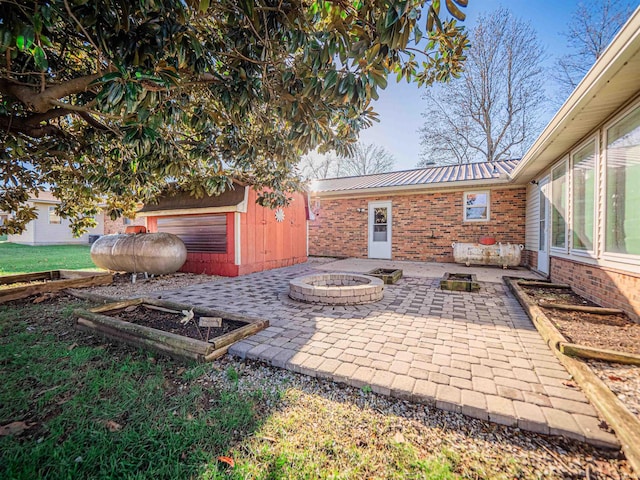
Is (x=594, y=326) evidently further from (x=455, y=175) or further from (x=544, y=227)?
(x=455, y=175)

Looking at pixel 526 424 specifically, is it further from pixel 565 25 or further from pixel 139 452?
pixel 565 25

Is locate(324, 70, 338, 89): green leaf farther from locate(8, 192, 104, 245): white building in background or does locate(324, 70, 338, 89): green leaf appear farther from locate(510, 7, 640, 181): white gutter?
locate(8, 192, 104, 245): white building in background

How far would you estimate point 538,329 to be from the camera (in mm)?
3332

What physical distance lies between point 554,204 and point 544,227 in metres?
0.81

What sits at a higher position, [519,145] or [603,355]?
[519,145]

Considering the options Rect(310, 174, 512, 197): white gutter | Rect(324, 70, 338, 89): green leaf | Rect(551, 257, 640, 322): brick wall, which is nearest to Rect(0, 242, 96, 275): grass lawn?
Rect(310, 174, 512, 197): white gutter

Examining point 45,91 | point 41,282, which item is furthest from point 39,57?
point 41,282

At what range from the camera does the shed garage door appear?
753cm

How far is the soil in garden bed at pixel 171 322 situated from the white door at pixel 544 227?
7533 mm

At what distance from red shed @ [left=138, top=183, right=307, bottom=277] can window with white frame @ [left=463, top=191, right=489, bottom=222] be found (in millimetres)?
6562

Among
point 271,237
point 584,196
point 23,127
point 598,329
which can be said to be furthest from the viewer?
point 271,237

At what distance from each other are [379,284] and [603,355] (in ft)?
9.50

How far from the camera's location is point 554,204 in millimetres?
6414

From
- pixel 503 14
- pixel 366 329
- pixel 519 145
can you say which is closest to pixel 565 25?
pixel 503 14
